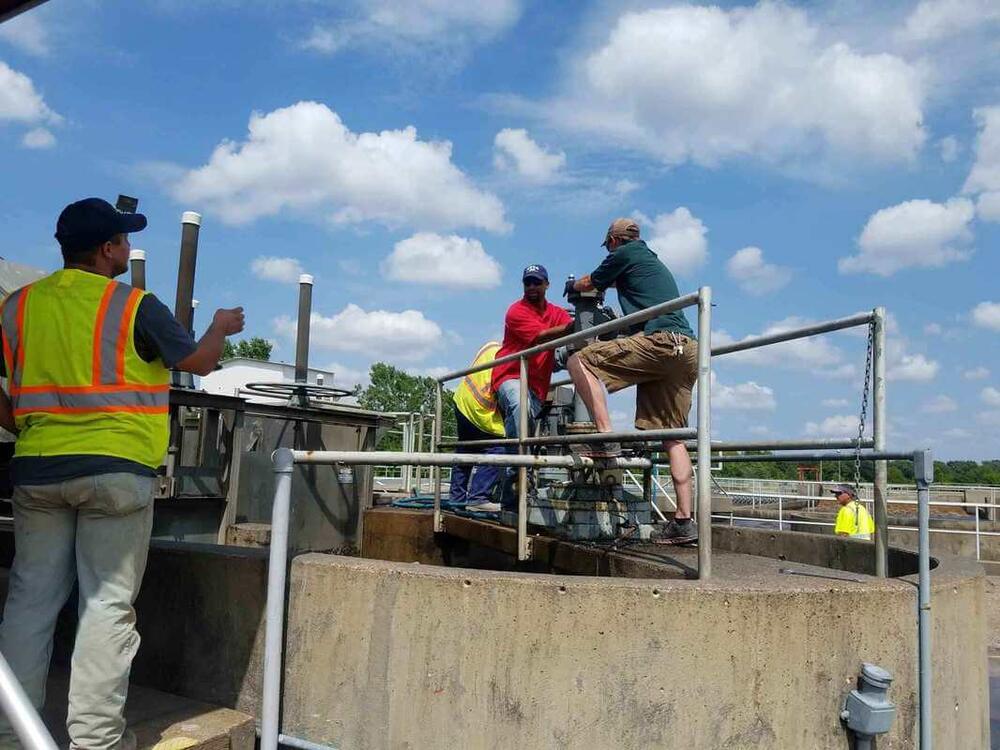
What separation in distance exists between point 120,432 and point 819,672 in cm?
231

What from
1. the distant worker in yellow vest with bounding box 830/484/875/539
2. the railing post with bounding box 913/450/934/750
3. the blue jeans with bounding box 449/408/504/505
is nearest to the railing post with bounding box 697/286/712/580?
the railing post with bounding box 913/450/934/750

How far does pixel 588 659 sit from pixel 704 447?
2.66 feet

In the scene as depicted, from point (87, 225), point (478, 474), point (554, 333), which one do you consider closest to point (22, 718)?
point (87, 225)

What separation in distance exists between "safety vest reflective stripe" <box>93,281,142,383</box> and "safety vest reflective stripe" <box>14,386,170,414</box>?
0.05 meters

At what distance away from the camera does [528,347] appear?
5.95 meters

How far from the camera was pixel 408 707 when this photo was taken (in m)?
2.77

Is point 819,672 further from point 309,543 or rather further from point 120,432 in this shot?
point 309,543

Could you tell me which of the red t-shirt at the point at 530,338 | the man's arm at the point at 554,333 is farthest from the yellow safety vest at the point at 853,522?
the man's arm at the point at 554,333

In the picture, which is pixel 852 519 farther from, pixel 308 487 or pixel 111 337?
pixel 111 337

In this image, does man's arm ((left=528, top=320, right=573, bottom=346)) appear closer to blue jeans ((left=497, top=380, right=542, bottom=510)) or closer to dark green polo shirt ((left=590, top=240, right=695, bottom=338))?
blue jeans ((left=497, top=380, right=542, bottom=510))

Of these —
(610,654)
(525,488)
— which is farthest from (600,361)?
(610,654)

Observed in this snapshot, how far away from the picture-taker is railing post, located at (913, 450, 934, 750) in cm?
284

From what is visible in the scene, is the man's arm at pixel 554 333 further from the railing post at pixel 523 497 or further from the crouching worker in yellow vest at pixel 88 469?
the crouching worker in yellow vest at pixel 88 469

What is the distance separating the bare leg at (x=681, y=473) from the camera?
4.20 meters
